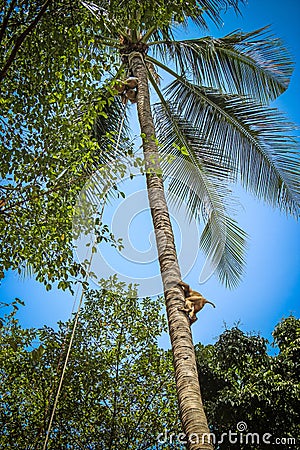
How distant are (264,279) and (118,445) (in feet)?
38.7

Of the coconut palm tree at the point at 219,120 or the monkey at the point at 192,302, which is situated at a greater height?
the coconut palm tree at the point at 219,120

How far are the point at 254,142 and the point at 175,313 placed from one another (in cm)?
295

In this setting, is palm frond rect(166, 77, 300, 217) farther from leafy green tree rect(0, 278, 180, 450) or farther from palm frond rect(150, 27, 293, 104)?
A: leafy green tree rect(0, 278, 180, 450)

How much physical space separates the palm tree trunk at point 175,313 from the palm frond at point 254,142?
1.21 metres

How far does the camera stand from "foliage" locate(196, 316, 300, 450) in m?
5.89

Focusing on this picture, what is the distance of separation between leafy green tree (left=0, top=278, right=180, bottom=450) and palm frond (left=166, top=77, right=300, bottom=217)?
200 centimetres

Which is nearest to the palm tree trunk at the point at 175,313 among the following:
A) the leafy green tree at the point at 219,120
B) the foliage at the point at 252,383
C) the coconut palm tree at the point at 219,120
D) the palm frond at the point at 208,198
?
the leafy green tree at the point at 219,120

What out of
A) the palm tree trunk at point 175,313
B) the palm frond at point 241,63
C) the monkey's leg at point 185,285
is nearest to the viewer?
the palm tree trunk at point 175,313

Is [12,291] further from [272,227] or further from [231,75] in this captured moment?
[231,75]

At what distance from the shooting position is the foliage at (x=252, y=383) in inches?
232

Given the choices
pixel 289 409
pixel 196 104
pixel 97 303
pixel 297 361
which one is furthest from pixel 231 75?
pixel 289 409

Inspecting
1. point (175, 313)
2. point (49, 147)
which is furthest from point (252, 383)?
point (49, 147)

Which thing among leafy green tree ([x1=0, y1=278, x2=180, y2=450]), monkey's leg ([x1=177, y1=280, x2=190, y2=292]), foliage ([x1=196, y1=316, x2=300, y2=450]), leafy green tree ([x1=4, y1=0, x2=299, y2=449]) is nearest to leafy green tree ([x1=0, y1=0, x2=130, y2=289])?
monkey's leg ([x1=177, y1=280, x2=190, y2=292])

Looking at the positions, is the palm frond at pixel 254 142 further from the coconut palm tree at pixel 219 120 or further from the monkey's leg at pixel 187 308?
the monkey's leg at pixel 187 308
